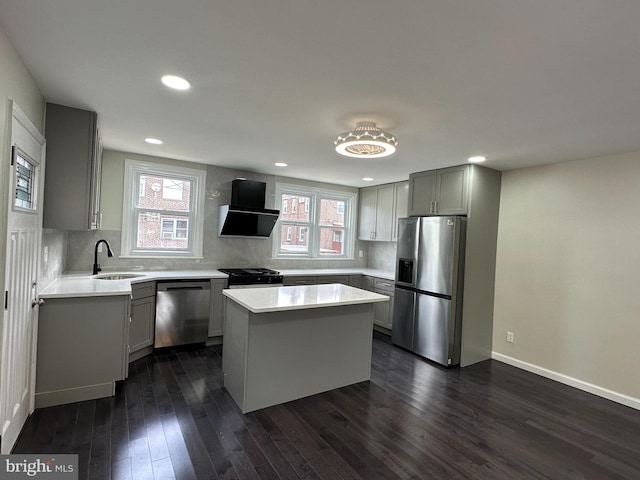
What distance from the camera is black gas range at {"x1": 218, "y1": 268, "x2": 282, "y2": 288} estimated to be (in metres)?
4.06

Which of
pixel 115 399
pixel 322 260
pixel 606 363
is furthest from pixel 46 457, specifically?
pixel 606 363

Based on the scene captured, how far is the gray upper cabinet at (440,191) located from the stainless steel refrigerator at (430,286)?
0.64ft

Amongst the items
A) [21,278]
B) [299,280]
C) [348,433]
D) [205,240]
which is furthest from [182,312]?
[348,433]

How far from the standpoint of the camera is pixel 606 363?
3193 mm

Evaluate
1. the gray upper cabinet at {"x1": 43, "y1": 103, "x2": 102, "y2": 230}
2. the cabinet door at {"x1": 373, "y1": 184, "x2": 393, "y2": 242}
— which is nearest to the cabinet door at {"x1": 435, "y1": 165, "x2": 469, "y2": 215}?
the cabinet door at {"x1": 373, "y1": 184, "x2": 393, "y2": 242}

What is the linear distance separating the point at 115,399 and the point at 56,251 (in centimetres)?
161

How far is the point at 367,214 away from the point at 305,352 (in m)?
3.42

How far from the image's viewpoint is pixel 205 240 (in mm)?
4578

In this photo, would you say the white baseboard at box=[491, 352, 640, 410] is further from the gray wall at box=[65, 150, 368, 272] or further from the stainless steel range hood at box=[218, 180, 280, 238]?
the stainless steel range hood at box=[218, 180, 280, 238]

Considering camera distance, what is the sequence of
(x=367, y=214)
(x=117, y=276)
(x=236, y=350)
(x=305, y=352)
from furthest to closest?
(x=367, y=214) → (x=117, y=276) → (x=305, y=352) → (x=236, y=350)

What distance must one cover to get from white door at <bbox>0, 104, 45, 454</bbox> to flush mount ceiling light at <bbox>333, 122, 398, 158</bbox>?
2.00 m

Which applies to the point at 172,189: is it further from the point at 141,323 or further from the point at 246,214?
the point at 141,323

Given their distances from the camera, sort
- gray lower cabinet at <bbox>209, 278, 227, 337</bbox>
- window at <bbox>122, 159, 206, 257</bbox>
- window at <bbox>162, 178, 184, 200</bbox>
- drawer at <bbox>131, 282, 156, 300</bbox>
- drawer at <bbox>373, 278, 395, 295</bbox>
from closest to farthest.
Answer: drawer at <bbox>131, 282, 156, 300</bbox>
gray lower cabinet at <bbox>209, 278, 227, 337</bbox>
window at <bbox>122, 159, 206, 257</bbox>
window at <bbox>162, 178, 184, 200</bbox>
drawer at <bbox>373, 278, 395, 295</bbox>

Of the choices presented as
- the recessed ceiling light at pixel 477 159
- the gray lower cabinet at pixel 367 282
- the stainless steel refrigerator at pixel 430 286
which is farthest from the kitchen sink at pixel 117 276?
the recessed ceiling light at pixel 477 159
